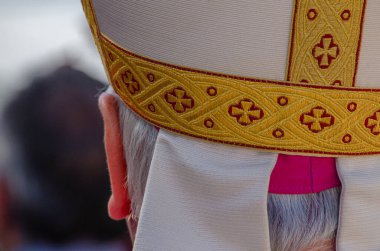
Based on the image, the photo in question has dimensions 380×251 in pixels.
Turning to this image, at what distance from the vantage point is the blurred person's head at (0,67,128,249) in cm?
322

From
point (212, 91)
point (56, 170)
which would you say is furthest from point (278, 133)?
point (56, 170)

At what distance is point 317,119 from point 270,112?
85mm

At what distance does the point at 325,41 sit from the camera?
146 cm

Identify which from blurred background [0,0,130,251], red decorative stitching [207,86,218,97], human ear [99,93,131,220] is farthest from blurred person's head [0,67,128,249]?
red decorative stitching [207,86,218,97]

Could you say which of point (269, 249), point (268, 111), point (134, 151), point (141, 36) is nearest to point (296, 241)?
point (269, 249)

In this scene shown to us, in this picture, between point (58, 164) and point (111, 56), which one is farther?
point (58, 164)

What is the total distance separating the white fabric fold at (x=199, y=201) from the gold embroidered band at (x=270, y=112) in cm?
3

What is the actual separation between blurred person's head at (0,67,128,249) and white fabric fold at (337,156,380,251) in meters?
1.82

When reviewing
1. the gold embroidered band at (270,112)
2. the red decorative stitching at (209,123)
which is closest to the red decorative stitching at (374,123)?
the gold embroidered band at (270,112)

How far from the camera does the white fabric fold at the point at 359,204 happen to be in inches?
59.5

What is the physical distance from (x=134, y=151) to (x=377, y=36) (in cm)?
53

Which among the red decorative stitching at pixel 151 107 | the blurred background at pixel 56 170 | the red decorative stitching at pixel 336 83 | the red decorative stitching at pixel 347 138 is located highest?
the red decorative stitching at pixel 336 83

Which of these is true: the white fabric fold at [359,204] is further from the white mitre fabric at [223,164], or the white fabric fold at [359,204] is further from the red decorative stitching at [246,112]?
the red decorative stitching at [246,112]

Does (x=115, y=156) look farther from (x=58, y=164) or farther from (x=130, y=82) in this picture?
(x=58, y=164)
